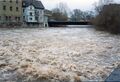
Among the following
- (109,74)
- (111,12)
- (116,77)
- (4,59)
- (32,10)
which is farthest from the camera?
(32,10)

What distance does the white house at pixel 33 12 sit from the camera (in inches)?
3073

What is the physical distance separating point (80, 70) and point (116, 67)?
1733mm

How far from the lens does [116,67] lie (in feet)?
38.9

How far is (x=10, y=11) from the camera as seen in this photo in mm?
69000

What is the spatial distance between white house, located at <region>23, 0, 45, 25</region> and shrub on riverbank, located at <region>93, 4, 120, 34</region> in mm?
32345

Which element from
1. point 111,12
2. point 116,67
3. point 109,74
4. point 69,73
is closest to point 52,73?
point 69,73

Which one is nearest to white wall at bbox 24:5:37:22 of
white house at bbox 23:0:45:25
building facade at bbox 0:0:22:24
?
white house at bbox 23:0:45:25

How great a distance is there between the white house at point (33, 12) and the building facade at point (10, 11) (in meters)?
5.15

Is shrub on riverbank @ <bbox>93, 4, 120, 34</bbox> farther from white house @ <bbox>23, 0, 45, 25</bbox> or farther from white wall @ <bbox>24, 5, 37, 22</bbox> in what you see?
white wall @ <bbox>24, 5, 37, 22</bbox>

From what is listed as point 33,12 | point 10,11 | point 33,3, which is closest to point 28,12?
point 33,12

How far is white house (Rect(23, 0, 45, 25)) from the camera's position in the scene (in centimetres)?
7806

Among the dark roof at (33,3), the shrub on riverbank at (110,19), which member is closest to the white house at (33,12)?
the dark roof at (33,3)

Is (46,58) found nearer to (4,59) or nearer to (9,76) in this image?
(4,59)

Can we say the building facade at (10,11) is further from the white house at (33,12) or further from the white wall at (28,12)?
the white wall at (28,12)
